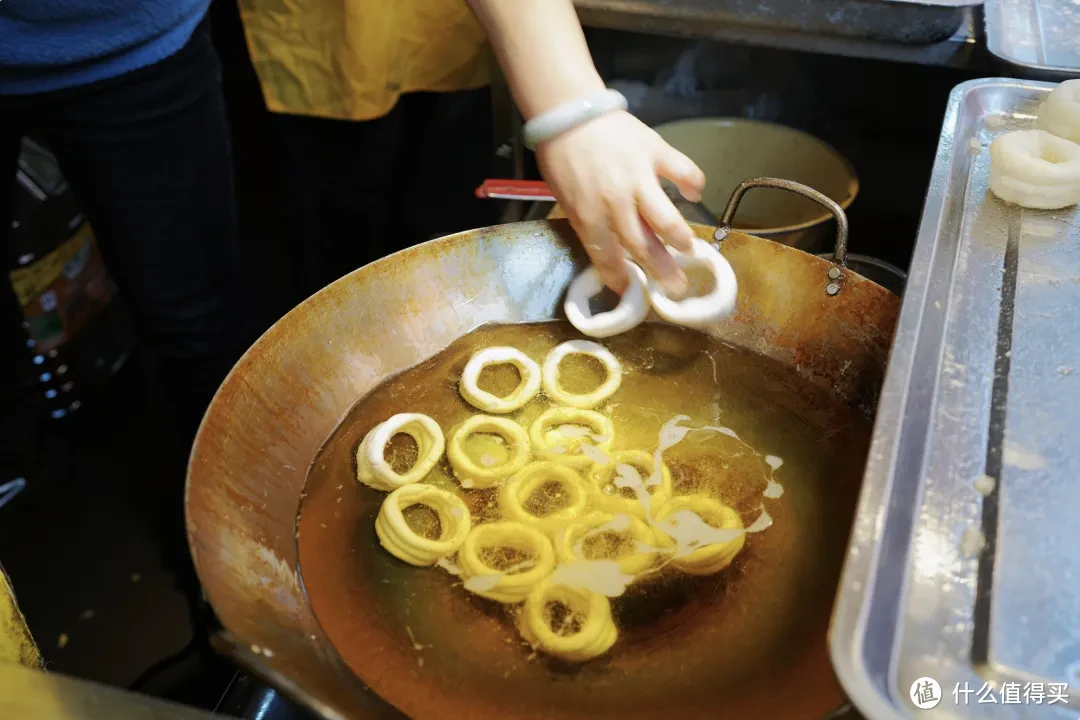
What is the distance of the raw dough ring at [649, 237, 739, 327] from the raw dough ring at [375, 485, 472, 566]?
0.37 m

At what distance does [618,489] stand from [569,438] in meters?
0.10

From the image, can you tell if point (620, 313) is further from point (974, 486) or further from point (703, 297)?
point (974, 486)

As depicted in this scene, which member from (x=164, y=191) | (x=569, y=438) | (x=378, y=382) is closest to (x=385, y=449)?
(x=378, y=382)

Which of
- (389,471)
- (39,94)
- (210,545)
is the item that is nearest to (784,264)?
(389,471)

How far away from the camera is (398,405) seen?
1.01 meters

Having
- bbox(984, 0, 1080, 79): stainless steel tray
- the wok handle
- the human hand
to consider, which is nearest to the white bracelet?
the human hand

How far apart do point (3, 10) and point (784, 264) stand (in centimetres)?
102

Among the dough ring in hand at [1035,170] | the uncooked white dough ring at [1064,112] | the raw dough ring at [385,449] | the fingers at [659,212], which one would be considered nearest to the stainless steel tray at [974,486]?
the dough ring in hand at [1035,170]

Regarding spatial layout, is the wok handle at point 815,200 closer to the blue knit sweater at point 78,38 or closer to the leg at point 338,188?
the blue knit sweater at point 78,38

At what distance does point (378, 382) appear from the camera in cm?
103

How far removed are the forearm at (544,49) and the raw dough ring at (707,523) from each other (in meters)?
0.49

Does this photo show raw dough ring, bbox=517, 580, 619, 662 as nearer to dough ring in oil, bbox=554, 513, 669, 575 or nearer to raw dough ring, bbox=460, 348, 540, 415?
dough ring in oil, bbox=554, 513, 669, 575

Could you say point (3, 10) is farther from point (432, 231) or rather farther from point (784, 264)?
point (432, 231)

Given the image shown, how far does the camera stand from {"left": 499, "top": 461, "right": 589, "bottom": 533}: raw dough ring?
2.87ft
